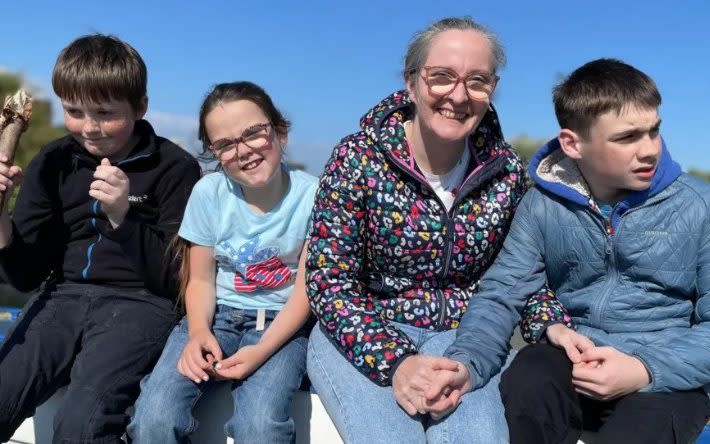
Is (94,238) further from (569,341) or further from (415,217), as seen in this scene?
(569,341)

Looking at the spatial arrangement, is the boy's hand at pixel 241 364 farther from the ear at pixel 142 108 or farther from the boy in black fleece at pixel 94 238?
the ear at pixel 142 108

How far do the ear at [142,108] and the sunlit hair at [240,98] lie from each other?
31cm

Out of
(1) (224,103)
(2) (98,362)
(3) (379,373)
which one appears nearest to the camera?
(3) (379,373)

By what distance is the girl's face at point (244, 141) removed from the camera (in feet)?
8.94

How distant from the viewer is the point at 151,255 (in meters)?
2.80

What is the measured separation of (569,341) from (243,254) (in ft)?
4.09

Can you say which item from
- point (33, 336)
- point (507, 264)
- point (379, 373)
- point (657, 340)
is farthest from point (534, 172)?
point (33, 336)

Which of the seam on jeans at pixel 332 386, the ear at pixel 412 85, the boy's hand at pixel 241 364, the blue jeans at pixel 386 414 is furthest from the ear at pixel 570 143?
the boy's hand at pixel 241 364

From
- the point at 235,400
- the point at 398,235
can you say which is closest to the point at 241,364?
the point at 235,400

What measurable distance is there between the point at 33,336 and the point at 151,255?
1.71 feet

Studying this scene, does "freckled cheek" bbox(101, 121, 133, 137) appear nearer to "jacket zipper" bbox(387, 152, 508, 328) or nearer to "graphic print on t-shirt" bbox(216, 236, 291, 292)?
"graphic print on t-shirt" bbox(216, 236, 291, 292)

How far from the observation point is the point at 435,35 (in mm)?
2543

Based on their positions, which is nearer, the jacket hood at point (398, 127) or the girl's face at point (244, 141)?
the jacket hood at point (398, 127)

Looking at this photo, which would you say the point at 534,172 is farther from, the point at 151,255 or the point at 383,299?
the point at 151,255
